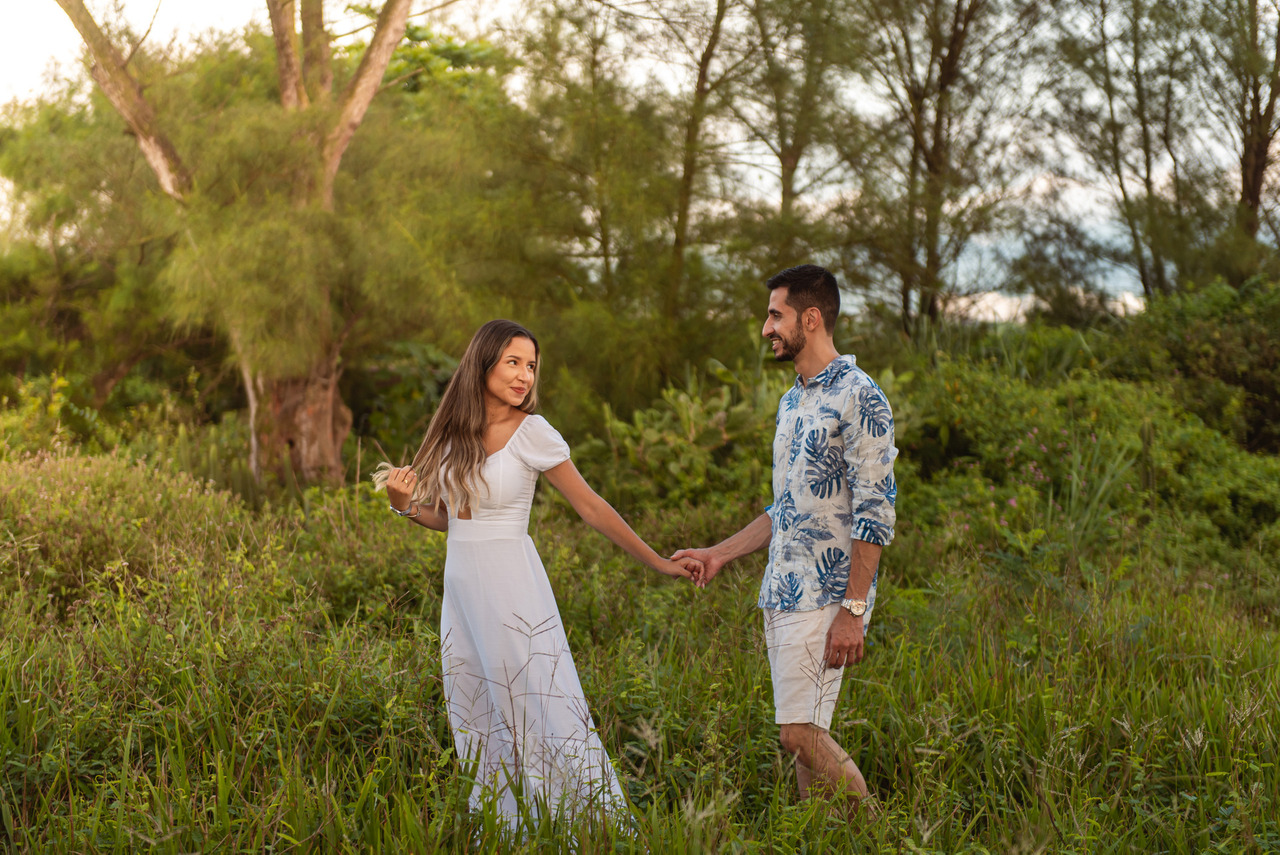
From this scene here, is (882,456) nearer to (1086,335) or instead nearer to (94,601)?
(94,601)

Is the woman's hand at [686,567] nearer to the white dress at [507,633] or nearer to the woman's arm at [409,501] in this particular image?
the white dress at [507,633]

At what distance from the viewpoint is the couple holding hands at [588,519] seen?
8.57 feet

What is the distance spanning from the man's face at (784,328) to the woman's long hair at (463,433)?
28.8 inches

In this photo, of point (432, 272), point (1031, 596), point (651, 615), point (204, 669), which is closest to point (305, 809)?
point (204, 669)

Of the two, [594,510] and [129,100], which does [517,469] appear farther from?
[129,100]

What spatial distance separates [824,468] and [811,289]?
0.54 meters

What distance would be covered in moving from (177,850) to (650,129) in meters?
7.11

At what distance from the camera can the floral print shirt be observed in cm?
260

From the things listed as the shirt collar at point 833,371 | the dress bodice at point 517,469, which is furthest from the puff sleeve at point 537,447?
the shirt collar at point 833,371

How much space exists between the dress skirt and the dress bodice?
37 mm

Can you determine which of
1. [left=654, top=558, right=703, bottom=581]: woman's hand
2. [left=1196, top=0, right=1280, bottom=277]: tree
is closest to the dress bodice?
[left=654, top=558, right=703, bottom=581]: woman's hand

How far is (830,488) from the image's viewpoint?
2.72 meters

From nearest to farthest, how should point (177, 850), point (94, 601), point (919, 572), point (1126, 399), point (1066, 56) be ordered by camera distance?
point (177, 850) < point (94, 601) < point (919, 572) < point (1126, 399) < point (1066, 56)

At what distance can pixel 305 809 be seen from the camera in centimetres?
223
